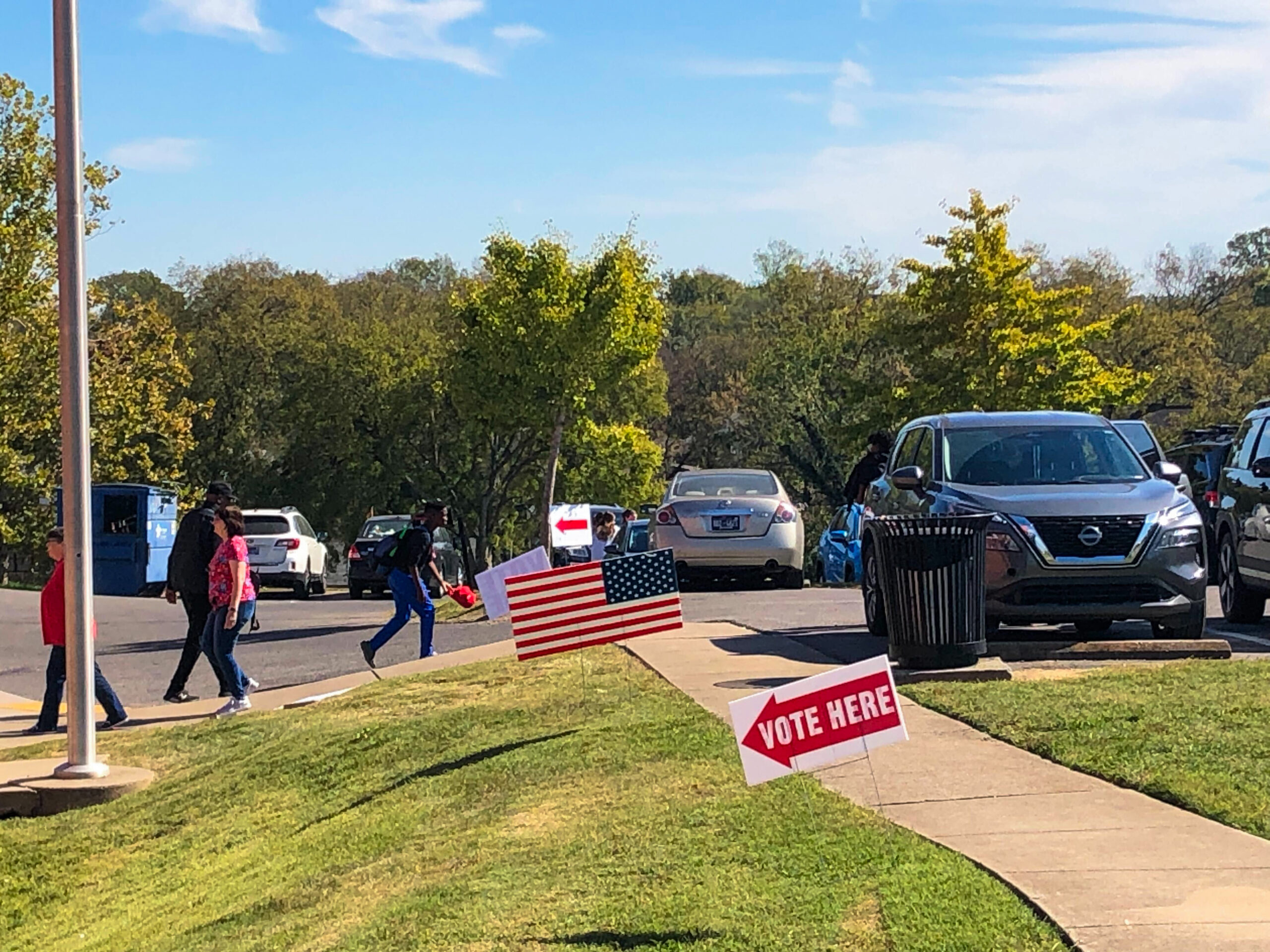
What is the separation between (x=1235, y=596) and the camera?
14766 millimetres

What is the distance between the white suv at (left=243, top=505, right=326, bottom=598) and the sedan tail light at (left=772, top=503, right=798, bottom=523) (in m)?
12.7

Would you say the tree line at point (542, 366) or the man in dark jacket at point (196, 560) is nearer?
the man in dark jacket at point (196, 560)

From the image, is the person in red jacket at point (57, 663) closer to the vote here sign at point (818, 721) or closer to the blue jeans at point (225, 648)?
the blue jeans at point (225, 648)

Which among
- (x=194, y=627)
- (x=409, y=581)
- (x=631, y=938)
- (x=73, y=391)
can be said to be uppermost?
(x=73, y=391)

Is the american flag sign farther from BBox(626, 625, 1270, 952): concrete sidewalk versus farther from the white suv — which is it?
the white suv

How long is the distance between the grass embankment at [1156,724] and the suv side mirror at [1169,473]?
2.34 metres

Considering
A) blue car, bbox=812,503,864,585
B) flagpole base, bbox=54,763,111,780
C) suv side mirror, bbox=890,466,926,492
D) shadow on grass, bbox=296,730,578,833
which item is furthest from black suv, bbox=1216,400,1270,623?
flagpole base, bbox=54,763,111,780

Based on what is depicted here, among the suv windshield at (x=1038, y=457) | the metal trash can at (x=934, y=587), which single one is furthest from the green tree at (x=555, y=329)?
the metal trash can at (x=934, y=587)

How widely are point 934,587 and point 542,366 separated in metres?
32.4

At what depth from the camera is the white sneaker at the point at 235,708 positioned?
44.7ft

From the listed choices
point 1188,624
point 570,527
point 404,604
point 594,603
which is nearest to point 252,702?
point 404,604

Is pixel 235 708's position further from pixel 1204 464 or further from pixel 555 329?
pixel 555 329

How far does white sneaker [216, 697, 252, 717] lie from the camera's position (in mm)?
13609

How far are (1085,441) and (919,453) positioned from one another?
133cm
